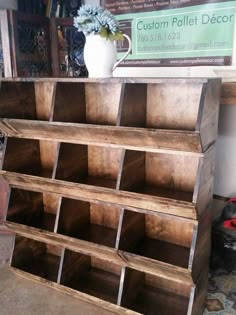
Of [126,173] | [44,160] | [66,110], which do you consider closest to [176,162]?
[126,173]

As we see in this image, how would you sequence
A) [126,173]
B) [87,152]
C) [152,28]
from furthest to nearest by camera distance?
[152,28], [87,152], [126,173]

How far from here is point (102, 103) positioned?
6.10ft

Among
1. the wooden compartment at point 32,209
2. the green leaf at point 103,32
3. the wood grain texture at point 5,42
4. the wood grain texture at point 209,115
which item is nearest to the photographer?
the wood grain texture at point 209,115

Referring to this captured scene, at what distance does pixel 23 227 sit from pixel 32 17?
1.66 metres

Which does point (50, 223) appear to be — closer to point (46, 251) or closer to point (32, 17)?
point (46, 251)

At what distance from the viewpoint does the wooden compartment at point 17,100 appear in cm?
188

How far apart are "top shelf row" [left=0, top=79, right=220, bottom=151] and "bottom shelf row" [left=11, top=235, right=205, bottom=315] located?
2.78 ft

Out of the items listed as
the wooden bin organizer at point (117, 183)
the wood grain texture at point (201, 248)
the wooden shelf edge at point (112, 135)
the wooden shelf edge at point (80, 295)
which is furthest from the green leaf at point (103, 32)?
the wooden shelf edge at point (80, 295)

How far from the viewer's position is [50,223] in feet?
6.94

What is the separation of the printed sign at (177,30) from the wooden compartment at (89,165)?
2.61 ft

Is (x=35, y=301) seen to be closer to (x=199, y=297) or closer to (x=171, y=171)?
(x=199, y=297)

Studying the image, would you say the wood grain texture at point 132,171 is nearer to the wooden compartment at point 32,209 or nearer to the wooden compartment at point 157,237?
the wooden compartment at point 157,237

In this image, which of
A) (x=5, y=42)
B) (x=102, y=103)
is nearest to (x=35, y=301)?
(x=102, y=103)

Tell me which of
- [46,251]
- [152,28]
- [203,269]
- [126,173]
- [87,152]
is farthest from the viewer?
[46,251]
